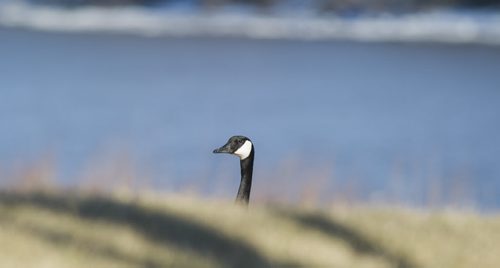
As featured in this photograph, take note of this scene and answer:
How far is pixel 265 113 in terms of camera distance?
29.0 metres

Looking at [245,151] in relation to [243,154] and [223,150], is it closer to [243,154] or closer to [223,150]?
[243,154]

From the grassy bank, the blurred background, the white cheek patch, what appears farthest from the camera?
the blurred background

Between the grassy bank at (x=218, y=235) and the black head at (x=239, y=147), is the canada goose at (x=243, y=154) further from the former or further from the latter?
the grassy bank at (x=218, y=235)

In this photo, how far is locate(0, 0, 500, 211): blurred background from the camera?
1553 centimetres

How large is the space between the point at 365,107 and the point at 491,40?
39956 millimetres

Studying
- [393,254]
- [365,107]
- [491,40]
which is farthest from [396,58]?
[393,254]

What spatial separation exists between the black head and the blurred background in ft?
8.72

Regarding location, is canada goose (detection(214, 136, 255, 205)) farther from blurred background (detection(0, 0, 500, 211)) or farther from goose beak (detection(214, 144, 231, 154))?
blurred background (detection(0, 0, 500, 211))

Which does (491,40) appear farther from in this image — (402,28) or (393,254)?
(393,254)

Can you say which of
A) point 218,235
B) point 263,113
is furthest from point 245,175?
point 263,113

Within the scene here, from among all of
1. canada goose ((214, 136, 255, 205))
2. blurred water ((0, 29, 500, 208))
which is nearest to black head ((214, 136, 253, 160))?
canada goose ((214, 136, 255, 205))

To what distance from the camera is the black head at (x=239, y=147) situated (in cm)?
556

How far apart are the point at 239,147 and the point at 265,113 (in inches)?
920

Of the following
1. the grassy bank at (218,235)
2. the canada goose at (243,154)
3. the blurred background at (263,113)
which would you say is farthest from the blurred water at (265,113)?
the canada goose at (243,154)
